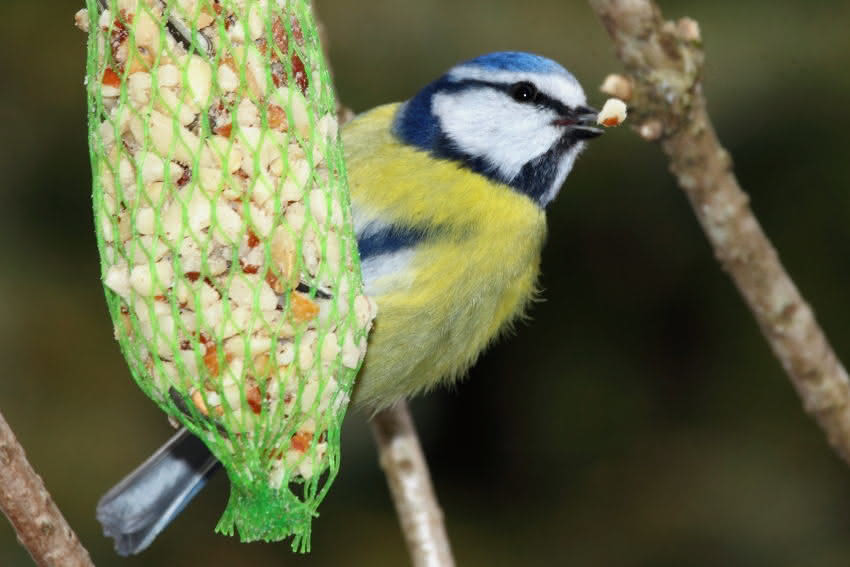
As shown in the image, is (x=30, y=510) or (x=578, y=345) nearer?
(x=30, y=510)

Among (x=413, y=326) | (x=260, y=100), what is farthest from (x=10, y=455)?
(x=413, y=326)

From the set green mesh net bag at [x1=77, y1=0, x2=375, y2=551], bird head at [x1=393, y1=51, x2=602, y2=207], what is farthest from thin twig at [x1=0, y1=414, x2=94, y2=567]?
bird head at [x1=393, y1=51, x2=602, y2=207]

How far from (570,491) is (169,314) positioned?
7.24 feet

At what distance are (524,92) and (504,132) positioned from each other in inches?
3.3

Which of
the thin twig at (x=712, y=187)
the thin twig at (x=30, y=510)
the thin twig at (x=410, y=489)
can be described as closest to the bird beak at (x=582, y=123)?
the thin twig at (x=712, y=187)

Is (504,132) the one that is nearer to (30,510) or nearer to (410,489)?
(410,489)

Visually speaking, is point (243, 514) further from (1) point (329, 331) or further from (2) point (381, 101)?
(2) point (381, 101)

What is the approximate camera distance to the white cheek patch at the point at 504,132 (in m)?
2.40

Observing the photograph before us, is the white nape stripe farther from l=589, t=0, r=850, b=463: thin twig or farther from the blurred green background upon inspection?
the blurred green background

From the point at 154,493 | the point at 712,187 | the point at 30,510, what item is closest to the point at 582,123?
the point at 712,187

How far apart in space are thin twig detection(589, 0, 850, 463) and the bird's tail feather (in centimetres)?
101

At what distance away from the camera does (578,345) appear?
364 cm

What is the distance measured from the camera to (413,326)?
230cm

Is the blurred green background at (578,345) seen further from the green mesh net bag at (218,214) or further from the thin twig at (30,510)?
the thin twig at (30,510)
